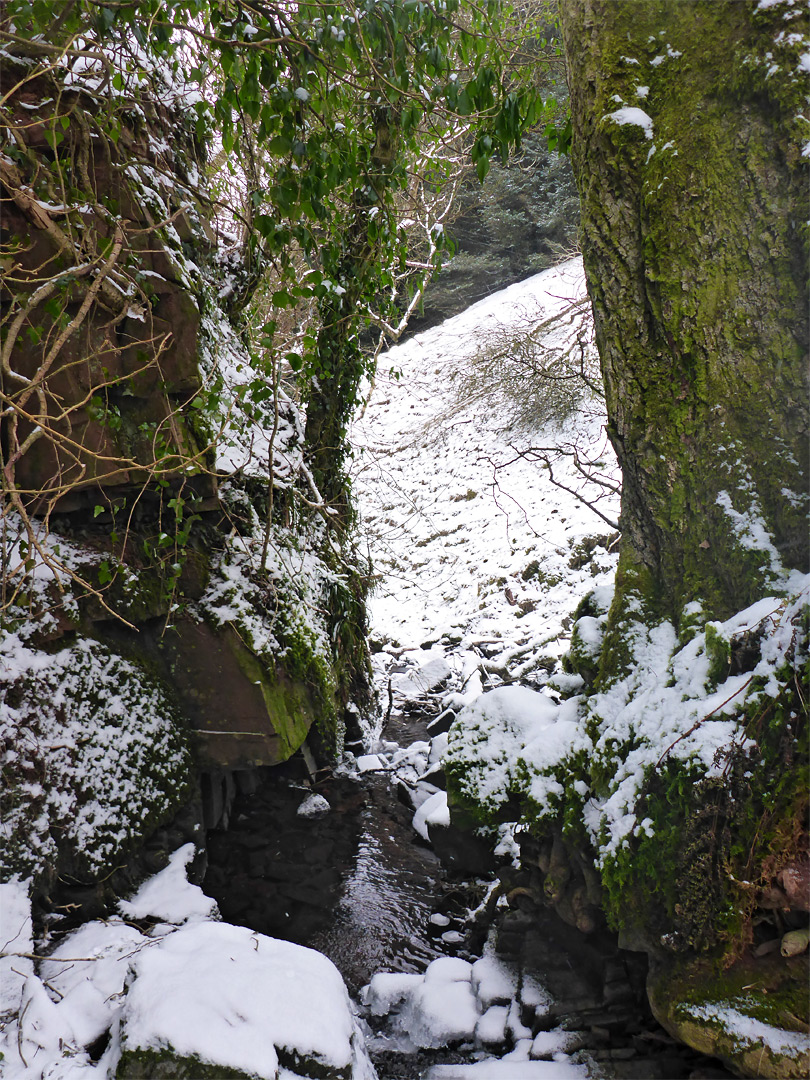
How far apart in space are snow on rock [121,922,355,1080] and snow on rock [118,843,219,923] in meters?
0.52

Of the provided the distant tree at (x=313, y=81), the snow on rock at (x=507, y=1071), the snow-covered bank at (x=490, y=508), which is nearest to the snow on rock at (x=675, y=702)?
the snow on rock at (x=507, y=1071)

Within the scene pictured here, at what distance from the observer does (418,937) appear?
10.9ft

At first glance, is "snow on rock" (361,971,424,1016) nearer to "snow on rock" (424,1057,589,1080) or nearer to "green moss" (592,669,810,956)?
"snow on rock" (424,1057,589,1080)

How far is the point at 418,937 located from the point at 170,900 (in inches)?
50.5

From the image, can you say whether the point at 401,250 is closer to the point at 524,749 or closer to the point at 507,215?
the point at 524,749

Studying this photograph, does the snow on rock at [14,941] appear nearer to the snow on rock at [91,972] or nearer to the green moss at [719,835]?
the snow on rock at [91,972]

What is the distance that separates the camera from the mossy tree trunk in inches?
89.9

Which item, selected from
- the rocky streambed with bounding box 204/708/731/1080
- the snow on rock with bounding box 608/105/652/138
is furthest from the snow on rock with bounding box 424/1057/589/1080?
the snow on rock with bounding box 608/105/652/138

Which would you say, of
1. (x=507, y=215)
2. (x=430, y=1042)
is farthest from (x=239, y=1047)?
(x=507, y=215)

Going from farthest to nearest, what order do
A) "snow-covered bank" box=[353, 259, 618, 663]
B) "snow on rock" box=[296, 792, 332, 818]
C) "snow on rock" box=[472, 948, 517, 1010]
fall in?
"snow-covered bank" box=[353, 259, 618, 663]
"snow on rock" box=[296, 792, 332, 818]
"snow on rock" box=[472, 948, 517, 1010]

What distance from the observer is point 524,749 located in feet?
9.48

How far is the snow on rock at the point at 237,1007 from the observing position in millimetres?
2121

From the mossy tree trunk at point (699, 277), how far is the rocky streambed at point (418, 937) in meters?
1.46

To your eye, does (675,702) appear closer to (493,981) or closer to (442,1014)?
(493,981)
